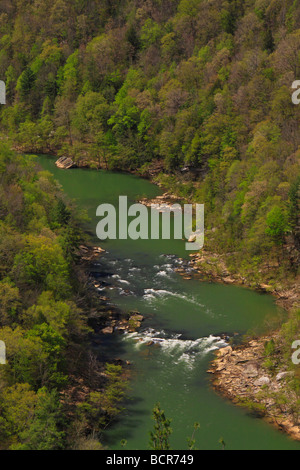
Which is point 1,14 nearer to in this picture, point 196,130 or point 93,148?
point 93,148

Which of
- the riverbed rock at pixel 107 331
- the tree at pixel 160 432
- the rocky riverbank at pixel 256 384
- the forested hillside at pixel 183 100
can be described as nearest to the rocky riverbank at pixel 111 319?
the riverbed rock at pixel 107 331

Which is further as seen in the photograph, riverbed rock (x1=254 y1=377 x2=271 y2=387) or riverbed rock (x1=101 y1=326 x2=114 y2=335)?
riverbed rock (x1=101 y1=326 x2=114 y2=335)

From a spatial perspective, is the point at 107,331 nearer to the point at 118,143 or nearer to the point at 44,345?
the point at 44,345

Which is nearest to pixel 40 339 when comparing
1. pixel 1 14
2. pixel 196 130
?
pixel 196 130

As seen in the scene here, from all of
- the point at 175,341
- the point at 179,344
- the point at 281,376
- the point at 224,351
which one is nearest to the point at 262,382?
the point at 281,376

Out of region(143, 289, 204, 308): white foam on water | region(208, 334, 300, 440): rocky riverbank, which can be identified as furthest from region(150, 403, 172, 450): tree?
region(143, 289, 204, 308): white foam on water

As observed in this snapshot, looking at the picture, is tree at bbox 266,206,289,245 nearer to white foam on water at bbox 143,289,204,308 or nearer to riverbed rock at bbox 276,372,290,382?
white foam on water at bbox 143,289,204,308

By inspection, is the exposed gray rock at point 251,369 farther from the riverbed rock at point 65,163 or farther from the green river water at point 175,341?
the riverbed rock at point 65,163
